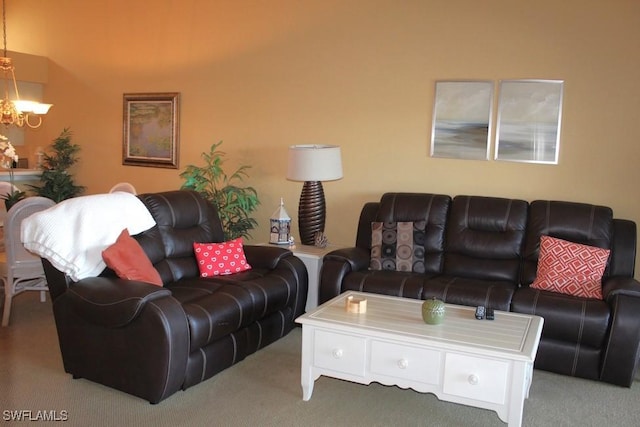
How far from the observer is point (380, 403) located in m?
3.15

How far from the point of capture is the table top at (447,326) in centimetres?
278

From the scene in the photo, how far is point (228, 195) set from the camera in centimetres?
515

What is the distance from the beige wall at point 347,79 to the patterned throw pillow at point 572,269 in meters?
0.67

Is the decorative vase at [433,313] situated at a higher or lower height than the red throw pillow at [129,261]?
lower

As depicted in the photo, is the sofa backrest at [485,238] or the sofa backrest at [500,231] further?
the sofa backrest at [485,238]

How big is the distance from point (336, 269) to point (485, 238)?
1126mm

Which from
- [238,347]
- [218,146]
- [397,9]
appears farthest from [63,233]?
[397,9]

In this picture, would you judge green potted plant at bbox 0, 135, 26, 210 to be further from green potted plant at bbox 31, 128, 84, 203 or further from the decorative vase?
the decorative vase

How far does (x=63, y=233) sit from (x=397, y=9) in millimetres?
3140

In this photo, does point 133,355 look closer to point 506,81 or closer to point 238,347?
point 238,347

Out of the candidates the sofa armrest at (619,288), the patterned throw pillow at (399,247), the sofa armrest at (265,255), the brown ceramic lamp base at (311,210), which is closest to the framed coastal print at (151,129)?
the brown ceramic lamp base at (311,210)

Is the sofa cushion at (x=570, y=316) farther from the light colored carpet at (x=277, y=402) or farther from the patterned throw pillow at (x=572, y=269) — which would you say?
the light colored carpet at (x=277, y=402)

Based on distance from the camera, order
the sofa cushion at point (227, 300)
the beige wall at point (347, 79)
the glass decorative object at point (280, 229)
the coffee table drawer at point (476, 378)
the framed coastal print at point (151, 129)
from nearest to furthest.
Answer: the coffee table drawer at point (476, 378) < the sofa cushion at point (227, 300) < the beige wall at point (347, 79) < the glass decorative object at point (280, 229) < the framed coastal print at point (151, 129)

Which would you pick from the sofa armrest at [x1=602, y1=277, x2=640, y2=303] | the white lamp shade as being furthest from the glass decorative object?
the sofa armrest at [x1=602, y1=277, x2=640, y2=303]
